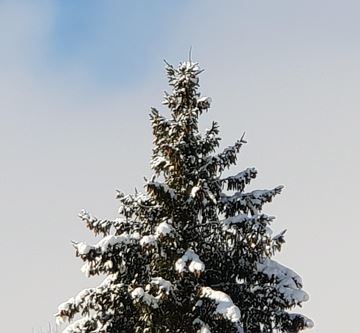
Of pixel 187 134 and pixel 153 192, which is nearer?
pixel 153 192

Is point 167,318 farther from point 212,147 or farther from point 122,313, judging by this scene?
point 212,147

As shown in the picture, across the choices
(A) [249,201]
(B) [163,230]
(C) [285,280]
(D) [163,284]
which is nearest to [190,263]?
(D) [163,284]

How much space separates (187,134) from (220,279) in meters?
3.57

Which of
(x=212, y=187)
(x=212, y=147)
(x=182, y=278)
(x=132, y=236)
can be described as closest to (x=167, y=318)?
(x=182, y=278)

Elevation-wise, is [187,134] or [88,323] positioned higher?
[187,134]

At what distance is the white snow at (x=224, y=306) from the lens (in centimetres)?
1345

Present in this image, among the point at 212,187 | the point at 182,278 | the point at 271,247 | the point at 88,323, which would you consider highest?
the point at 212,187

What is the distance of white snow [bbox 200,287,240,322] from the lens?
13445 mm

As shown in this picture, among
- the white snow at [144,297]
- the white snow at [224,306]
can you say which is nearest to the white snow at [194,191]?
the white snow at [224,306]

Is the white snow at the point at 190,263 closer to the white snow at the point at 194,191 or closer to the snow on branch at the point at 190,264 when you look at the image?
the snow on branch at the point at 190,264

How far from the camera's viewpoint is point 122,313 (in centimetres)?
1552

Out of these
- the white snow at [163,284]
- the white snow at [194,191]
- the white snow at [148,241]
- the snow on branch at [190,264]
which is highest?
the white snow at [194,191]

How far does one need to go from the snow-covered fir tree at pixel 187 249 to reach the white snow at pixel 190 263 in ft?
0.12

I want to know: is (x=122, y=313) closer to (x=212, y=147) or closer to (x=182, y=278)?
(x=182, y=278)
